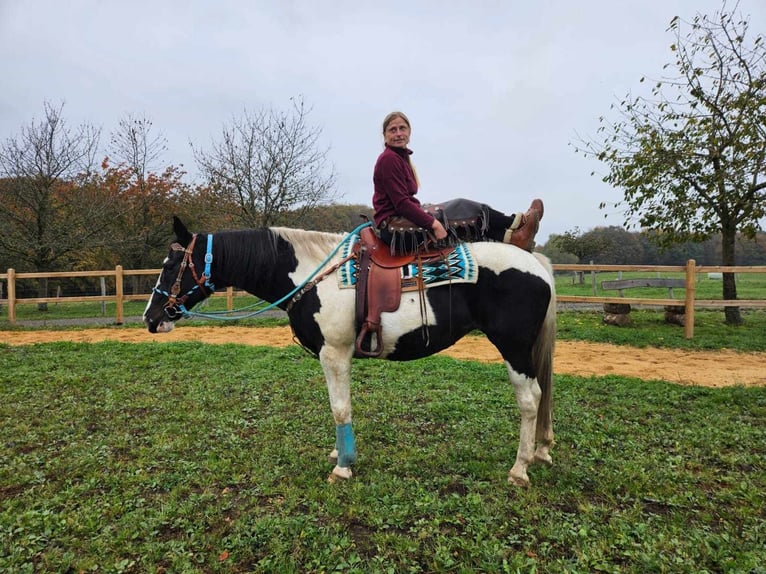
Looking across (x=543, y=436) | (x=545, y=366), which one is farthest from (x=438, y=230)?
(x=543, y=436)

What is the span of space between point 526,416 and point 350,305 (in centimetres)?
153

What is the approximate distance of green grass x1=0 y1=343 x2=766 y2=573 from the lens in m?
2.17

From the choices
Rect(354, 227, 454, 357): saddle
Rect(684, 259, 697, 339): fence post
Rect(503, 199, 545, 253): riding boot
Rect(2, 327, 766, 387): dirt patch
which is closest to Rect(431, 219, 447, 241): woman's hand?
Rect(354, 227, 454, 357): saddle

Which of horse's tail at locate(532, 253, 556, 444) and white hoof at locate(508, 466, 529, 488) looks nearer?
white hoof at locate(508, 466, 529, 488)

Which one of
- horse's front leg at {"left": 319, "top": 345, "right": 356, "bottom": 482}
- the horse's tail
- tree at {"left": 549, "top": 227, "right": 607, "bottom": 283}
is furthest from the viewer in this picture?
tree at {"left": 549, "top": 227, "right": 607, "bottom": 283}

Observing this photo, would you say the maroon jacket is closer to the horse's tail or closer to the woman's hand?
the woman's hand

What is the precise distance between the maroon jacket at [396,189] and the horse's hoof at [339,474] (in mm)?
1851

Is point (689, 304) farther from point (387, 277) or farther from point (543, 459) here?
point (387, 277)

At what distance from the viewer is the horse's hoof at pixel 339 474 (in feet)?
9.68

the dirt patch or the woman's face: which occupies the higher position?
the woman's face

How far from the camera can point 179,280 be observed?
120 inches

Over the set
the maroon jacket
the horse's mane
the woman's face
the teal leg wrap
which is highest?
the woman's face

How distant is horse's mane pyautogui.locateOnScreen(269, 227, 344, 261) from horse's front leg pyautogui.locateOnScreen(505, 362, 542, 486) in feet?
5.33

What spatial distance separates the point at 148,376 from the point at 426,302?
4.79m
